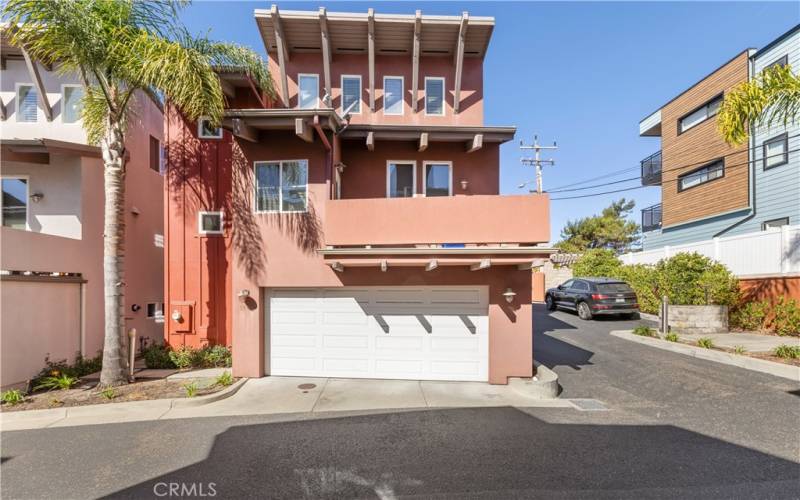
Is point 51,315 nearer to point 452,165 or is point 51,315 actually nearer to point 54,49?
point 54,49

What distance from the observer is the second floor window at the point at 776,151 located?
1349 cm

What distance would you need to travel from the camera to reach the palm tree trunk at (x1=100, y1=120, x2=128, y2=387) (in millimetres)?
7422

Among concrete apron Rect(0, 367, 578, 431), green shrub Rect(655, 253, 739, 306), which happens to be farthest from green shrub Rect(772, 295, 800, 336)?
concrete apron Rect(0, 367, 578, 431)

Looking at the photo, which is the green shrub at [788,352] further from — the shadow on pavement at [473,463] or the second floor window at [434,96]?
the second floor window at [434,96]

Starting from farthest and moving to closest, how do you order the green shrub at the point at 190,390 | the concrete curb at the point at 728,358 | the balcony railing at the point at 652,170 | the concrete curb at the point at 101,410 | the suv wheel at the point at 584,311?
the balcony railing at the point at 652,170, the suv wheel at the point at 584,311, the concrete curb at the point at 728,358, the green shrub at the point at 190,390, the concrete curb at the point at 101,410

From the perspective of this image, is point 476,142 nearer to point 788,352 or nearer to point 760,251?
point 788,352

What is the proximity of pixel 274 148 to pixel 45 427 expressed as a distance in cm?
649

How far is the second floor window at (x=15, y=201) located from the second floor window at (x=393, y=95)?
10.5 metres

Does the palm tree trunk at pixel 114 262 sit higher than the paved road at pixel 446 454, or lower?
higher

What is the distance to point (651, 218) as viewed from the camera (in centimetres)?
2092

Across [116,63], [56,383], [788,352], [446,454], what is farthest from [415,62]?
[788,352]

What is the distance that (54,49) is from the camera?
22.6 ft

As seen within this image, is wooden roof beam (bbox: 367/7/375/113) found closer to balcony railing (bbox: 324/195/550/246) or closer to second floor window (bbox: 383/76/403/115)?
second floor window (bbox: 383/76/403/115)

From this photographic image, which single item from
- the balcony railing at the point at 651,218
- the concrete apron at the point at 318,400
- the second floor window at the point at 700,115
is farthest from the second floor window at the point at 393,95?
the balcony railing at the point at 651,218
